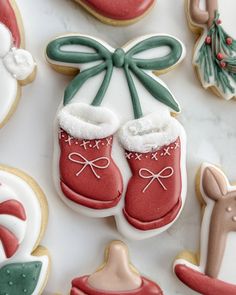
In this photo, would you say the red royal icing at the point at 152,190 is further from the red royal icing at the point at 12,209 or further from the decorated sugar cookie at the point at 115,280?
the red royal icing at the point at 12,209

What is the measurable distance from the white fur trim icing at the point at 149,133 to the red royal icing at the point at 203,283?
0.24 metres

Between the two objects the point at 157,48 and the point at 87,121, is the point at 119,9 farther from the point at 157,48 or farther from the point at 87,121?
the point at 87,121

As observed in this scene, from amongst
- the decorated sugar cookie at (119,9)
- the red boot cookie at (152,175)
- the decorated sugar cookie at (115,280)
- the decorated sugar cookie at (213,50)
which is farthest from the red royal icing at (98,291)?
the decorated sugar cookie at (119,9)

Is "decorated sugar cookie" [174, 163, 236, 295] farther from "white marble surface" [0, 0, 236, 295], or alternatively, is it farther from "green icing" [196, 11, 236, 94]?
"green icing" [196, 11, 236, 94]

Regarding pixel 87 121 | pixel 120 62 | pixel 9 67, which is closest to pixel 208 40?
pixel 120 62

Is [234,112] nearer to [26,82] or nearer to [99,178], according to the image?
[99,178]

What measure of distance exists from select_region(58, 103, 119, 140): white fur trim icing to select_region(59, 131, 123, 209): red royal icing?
0.05 ft

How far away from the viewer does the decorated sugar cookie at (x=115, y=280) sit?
907mm

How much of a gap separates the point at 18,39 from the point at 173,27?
1.01 feet

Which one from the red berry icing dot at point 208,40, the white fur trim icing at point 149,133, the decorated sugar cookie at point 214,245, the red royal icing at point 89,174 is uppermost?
the red berry icing dot at point 208,40

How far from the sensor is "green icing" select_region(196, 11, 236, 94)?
94 cm

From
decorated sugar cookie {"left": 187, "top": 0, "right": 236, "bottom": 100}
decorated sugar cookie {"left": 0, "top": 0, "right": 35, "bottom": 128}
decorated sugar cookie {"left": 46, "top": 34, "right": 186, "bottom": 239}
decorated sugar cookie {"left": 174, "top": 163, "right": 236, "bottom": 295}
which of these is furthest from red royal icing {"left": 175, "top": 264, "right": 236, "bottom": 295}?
decorated sugar cookie {"left": 0, "top": 0, "right": 35, "bottom": 128}

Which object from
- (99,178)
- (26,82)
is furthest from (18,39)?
(99,178)

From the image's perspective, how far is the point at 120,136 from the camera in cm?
90
